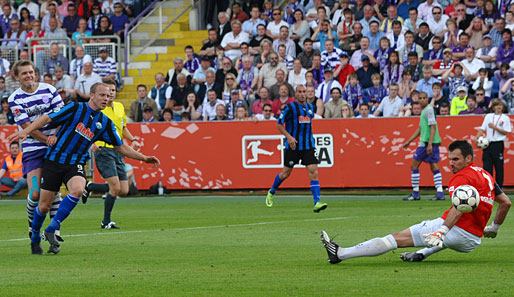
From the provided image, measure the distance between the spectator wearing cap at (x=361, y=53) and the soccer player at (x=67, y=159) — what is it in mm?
14777

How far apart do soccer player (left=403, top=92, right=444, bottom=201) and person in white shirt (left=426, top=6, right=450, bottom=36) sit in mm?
5286

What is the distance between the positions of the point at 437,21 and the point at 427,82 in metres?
2.51

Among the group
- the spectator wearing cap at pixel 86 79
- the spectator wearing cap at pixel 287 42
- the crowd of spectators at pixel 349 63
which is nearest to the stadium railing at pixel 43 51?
the spectator wearing cap at pixel 86 79

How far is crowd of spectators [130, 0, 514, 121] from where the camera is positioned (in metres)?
23.1

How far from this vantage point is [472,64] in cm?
2330

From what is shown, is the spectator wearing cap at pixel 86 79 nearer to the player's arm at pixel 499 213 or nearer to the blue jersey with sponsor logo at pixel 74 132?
the blue jersey with sponsor logo at pixel 74 132

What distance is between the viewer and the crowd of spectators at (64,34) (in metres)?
27.5

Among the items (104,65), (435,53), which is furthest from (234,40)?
(435,53)

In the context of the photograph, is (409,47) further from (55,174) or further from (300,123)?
(55,174)

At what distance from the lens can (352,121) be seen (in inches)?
898

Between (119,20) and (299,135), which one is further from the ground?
(119,20)

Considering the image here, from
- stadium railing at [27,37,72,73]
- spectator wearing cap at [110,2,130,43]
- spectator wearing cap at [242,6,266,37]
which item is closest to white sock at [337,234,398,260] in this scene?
spectator wearing cap at [242,6,266,37]

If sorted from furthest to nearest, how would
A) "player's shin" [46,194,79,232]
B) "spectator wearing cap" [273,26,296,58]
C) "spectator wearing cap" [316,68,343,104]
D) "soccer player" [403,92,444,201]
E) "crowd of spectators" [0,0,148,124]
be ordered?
"crowd of spectators" [0,0,148,124]
"spectator wearing cap" [273,26,296,58]
"spectator wearing cap" [316,68,343,104]
"soccer player" [403,92,444,201]
"player's shin" [46,194,79,232]

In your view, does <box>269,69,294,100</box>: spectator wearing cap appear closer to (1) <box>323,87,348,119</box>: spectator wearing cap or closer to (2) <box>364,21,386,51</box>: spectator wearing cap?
(1) <box>323,87,348,119</box>: spectator wearing cap
